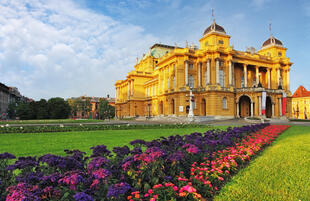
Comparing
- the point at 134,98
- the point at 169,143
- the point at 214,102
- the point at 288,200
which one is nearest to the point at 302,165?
the point at 288,200

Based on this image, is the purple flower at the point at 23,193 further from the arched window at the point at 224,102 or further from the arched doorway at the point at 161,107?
the arched doorway at the point at 161,107

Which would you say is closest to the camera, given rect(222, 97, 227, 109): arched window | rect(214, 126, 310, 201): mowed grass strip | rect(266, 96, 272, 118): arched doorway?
rect(214, 126, 310, 201): mowed grass strip

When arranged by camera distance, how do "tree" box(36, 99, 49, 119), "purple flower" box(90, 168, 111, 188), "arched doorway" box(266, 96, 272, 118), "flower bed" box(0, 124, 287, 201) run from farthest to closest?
Answer: "tree" box(36, 99, 49, 119) < "arched doorway" box(266, 96, 272, 118) < "purple flower" box(90, 168, 111, 188) < "flower bed" box(0, 124, 287, 201)

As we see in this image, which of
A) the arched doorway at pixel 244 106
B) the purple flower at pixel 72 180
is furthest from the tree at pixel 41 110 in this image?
the purple flower at pixel 72 180

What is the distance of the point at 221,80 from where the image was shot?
155 ft

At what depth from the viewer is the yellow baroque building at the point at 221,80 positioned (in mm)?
45094

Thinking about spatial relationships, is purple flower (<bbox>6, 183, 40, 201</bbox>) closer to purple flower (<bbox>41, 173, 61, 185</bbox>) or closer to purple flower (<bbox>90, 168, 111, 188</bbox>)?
purple flower (<bbox>41, 173, 61, 185</bbox>)

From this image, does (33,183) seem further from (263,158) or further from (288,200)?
(263,158)

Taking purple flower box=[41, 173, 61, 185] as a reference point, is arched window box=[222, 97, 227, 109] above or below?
above

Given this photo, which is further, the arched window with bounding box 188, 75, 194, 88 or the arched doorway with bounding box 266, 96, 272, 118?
the arched doorway with bounding box 266, 96, 272, 118

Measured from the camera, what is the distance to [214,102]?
43969 millimetres

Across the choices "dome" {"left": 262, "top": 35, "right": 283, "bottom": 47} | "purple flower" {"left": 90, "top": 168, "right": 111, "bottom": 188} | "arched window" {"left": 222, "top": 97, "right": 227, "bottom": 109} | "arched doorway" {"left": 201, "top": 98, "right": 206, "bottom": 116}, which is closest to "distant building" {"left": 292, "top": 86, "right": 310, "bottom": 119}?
"dome" {"left": 262, "top": 35, "right": 283, "bottom": 47}

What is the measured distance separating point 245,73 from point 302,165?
45.7 meters

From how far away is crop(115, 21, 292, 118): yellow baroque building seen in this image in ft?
148
